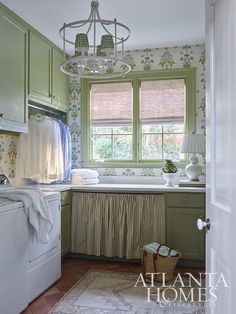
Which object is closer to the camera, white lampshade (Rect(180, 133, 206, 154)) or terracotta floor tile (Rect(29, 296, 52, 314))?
terracotta floor tile (Rect(29, 296, 52, 314))

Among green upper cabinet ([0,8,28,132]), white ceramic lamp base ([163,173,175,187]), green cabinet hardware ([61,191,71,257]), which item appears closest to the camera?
green upper cabinet ([0,8,28,132])

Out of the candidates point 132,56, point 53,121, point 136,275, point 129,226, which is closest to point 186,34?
point 132,56

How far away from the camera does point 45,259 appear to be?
2.63m

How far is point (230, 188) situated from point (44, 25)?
107 inches

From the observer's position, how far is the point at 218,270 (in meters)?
1.30

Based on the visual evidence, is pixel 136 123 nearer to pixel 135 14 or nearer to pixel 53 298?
pixel 135 14

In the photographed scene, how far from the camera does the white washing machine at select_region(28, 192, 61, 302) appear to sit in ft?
7.94

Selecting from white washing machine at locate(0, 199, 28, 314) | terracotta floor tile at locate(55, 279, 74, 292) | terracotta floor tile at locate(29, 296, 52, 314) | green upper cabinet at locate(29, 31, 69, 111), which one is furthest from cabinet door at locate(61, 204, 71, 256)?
green upper cabinet at locate(29, 31, 69, 111)

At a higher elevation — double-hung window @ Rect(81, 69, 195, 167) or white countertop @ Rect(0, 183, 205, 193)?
double-hung window @ Rect(81, 69, 195, 167)

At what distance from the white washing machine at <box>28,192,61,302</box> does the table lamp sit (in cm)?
149

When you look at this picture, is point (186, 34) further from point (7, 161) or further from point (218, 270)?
point (218, 270)

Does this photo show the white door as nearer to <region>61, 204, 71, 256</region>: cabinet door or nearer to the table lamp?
the table lamp

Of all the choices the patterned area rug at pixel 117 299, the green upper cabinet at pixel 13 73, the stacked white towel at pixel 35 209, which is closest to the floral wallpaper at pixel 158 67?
the green upper cabinet at pixel 13 73

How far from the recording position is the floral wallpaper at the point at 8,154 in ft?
10.3
